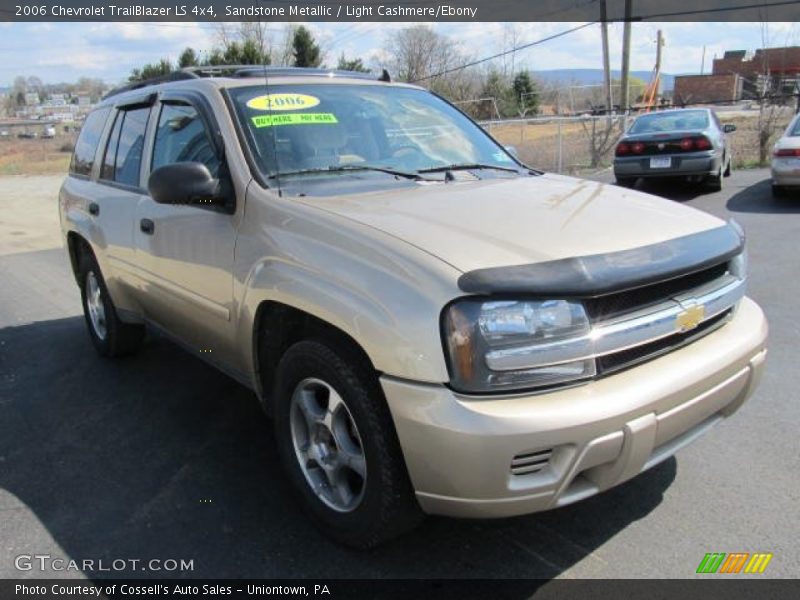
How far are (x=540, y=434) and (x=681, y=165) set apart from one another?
10.2 m

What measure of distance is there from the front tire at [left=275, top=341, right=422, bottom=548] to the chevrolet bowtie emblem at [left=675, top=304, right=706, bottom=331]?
3.54 ft

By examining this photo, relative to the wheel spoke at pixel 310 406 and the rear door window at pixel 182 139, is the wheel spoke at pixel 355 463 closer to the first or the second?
the wheel spoke at pixel 310 406

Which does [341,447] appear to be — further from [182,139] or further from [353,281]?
[182,139]

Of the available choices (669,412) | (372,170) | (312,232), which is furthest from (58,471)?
(669,412)

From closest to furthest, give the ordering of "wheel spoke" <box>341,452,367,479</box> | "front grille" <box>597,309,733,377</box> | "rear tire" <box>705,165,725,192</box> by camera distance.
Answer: "front grille" <box>597,309,733,377</box> < "wheel spoke" <box>341,452,367,479</box> < "rear tire" <box>705,165,725,192</box>

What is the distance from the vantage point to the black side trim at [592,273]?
86.3 inches

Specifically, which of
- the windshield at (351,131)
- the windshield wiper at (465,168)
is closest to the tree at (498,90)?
the windshield at (351,131)

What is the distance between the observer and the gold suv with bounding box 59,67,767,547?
2.20 m

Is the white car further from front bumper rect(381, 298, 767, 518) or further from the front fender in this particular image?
the front fender

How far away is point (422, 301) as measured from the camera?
88.3 inches

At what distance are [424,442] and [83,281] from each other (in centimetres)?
408

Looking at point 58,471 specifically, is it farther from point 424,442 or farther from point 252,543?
point 424,442
